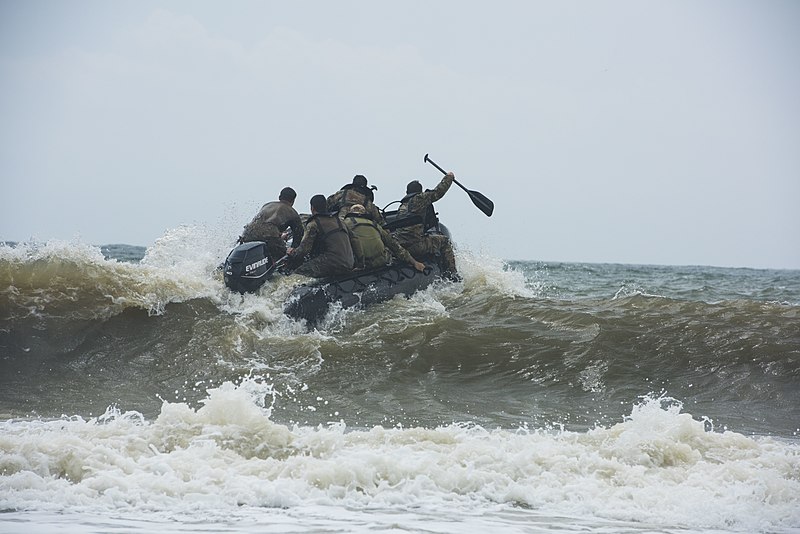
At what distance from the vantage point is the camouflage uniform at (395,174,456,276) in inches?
501

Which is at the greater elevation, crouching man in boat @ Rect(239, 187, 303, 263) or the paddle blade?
the paddle blade

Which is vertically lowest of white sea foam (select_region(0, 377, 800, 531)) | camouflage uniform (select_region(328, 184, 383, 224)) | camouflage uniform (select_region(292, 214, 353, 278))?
white sea foam (select_region(0, 377, 800, 531))

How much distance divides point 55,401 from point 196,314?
3.37 meters

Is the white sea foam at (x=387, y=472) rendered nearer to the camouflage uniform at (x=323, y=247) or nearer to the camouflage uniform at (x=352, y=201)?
the camouflage uniform at (x=323, y=247)

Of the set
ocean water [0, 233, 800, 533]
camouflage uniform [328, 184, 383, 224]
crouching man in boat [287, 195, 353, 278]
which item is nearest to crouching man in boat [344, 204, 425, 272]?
camouflage uniform [328, 184, 383, 224]

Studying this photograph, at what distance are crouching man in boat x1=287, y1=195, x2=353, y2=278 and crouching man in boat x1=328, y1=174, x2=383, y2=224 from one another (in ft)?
2.29

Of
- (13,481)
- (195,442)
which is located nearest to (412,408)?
(195,442)

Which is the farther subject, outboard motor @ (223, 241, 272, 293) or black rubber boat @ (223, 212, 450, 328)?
outboard motor @ (223, 241, 272, 293)

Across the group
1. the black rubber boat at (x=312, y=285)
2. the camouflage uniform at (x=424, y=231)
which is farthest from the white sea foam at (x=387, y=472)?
the camouflage uniform at (x=424, y=231)

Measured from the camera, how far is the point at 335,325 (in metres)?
10.8

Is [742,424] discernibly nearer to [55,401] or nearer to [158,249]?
[55,401]

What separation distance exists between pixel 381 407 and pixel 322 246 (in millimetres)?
3644

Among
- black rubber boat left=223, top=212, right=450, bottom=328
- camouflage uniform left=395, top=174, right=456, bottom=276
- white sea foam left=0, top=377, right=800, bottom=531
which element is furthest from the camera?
camouflage uniform left=395, top=174, right=456, bottom=276

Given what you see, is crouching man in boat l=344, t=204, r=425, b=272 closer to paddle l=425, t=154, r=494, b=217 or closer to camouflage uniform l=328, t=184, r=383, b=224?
camouflage uniform l=328, t=184, r=383, b=224
